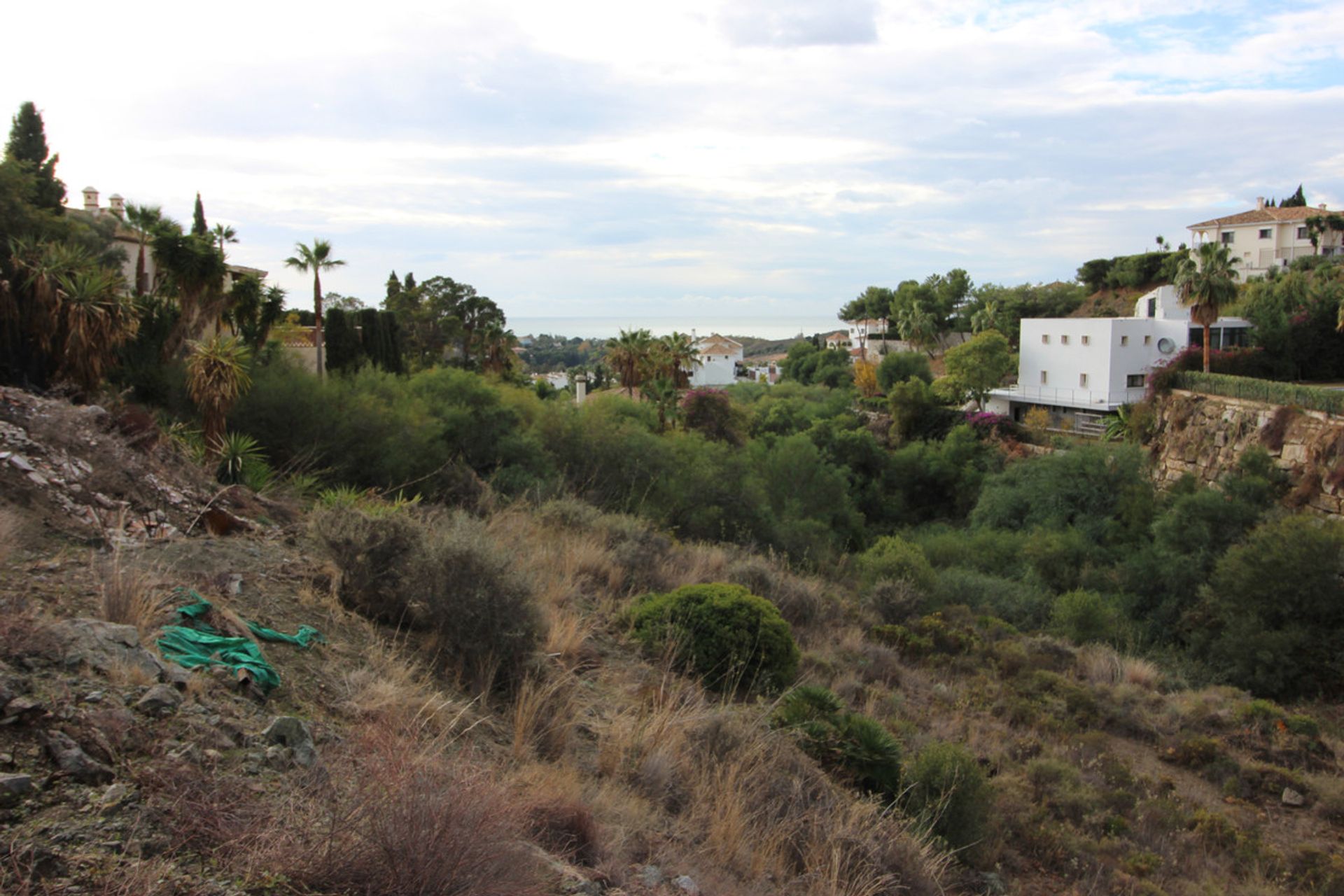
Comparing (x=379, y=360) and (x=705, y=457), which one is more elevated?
(x=379, y=360)

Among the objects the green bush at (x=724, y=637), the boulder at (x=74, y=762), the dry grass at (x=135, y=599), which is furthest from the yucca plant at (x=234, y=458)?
the boulder at (x=74, y=762)

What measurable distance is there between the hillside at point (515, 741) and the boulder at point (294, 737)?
3 centimetres

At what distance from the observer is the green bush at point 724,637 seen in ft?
28.7

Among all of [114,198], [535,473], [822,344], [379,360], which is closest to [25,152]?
[114,198]

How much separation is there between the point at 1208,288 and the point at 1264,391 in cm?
654

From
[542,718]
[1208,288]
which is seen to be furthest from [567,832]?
[1208,288]

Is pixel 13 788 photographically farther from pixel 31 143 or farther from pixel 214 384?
pixel 31 143

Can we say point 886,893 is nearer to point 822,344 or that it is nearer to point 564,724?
point 564,724

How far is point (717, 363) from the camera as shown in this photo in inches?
3435

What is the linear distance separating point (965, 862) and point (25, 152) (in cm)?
4098

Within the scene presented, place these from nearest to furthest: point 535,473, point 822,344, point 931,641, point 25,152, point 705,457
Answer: point 931,641 → point 535,473 → point 705,457 → point 25,152 → point 822,344

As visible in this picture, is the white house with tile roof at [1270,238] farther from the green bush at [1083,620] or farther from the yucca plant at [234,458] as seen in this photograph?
the yucca plant at [234,458]

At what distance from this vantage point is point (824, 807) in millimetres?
5852

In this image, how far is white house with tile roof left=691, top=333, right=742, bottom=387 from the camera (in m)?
81.9
